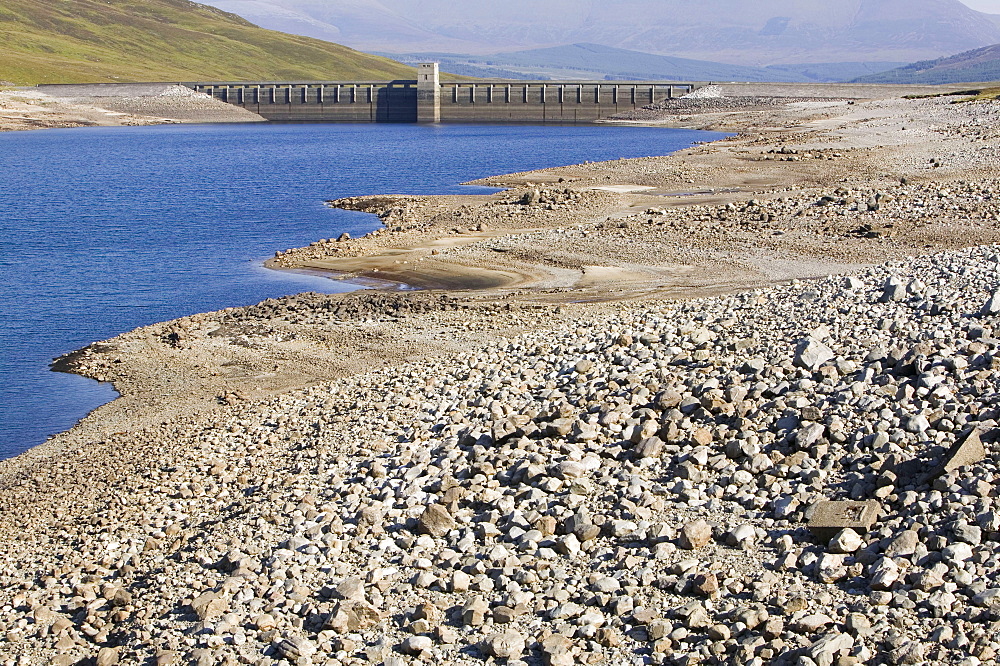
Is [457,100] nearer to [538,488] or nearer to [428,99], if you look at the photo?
[428,99]

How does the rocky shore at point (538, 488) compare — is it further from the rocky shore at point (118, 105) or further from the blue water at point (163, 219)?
the rocky shore at point (118, 105)

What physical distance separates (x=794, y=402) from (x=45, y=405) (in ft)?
43.3

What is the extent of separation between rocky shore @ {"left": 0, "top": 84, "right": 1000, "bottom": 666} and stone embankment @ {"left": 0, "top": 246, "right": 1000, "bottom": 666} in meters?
0.03

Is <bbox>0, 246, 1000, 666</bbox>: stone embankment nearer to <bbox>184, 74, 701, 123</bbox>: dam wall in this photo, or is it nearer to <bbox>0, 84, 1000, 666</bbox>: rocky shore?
<bbox>0, 84, 1000, 666</bbox>: rocky shore

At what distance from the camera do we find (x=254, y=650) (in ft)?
30.8

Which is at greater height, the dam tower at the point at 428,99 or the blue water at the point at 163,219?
the dam tower at the point at 428,99

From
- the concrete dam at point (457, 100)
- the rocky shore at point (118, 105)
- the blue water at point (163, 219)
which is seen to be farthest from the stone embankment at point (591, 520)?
the rocky shore at point (118, 105)

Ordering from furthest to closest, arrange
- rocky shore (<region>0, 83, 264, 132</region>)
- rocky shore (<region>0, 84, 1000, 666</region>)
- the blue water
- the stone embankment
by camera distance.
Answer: rocky shore (<region>0, 83, 264, 132</region>)
the blue water
rocky shore (<region>0, 84, 1000, 666</region>)
the stone embankment

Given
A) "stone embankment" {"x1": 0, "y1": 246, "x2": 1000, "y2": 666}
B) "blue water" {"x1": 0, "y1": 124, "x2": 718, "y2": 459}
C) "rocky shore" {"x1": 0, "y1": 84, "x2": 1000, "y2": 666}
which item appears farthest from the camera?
"blue water" {"x1": 0, "y1": 124, "x2": 718, "y2": 459}

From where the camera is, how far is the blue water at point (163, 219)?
2425 cm

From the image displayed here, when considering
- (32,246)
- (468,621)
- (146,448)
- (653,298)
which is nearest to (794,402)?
(468,621)

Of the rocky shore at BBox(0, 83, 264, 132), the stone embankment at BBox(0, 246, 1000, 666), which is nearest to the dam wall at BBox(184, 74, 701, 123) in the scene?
the rocky shore at BBox(0, 83, 264, 132)

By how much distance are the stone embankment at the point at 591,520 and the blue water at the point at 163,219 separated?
6.22m

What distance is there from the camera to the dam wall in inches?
5477
